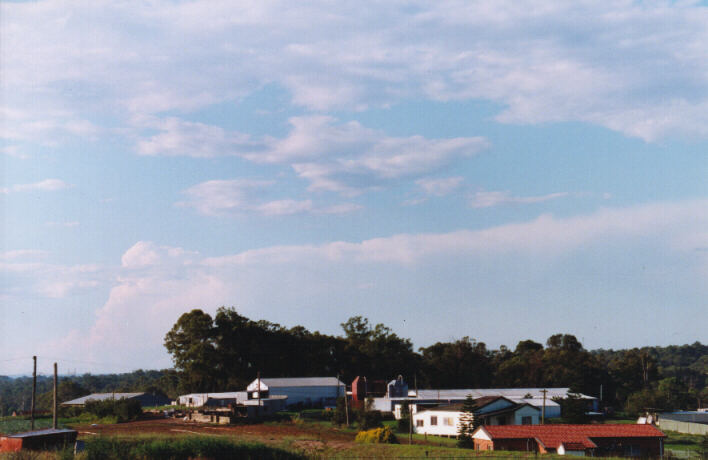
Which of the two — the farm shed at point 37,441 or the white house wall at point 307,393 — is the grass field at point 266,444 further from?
the white house wall at point 307,393

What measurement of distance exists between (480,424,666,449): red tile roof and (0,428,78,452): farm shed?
2765 cm

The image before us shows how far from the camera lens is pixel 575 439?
4738cm

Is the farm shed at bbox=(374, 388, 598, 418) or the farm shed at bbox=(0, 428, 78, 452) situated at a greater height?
the farm shed at bbox=(0, 428, 78, 452)

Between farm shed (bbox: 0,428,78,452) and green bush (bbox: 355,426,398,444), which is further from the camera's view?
green bush (bbox: 355,426,398,444)

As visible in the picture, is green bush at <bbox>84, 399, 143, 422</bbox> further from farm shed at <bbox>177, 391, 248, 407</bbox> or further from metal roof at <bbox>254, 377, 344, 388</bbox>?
metal roof at <bbox>254, 377, 344, 388</bbox>

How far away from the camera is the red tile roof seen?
47.2 meters

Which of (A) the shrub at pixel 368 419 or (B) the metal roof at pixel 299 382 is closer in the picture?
(A) the shrub at pixel 368 419

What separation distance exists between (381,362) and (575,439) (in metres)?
66.3

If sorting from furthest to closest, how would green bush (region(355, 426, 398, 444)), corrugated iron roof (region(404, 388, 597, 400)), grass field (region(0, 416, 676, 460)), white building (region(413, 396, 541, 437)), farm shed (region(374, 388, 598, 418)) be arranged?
1. corrugated iron roof (region(404, 388, 597, 400))
2. farm shed (region(374, 388, 598, 418))
3. white building (region(413, 396, 541, 437))
4. green bush (region(355, 426, 398, 444))
5. grass field (region(0, 416, 676, 460))

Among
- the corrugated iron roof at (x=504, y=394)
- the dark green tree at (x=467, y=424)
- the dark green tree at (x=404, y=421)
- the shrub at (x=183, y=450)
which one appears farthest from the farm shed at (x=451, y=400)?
the shrub at (x=183, y=450)

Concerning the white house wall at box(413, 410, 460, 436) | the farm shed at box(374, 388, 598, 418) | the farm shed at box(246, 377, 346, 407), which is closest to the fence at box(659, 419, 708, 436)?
the farm shed at box(374, 388, 598, 418)

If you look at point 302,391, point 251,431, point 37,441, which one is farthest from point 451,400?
point 37,441

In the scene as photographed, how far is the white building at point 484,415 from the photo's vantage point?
6072cm

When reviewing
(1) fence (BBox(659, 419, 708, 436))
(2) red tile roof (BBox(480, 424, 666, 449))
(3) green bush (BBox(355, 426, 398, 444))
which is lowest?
(1) fence (BBox(659, 419, 708, 436))
